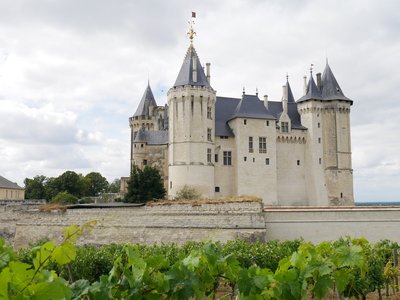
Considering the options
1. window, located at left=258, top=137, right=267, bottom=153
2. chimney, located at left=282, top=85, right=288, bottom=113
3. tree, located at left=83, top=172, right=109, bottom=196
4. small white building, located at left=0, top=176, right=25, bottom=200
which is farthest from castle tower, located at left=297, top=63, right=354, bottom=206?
tree, located at left=83, top=172, right=109, bottom=196

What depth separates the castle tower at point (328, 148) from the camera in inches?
1772

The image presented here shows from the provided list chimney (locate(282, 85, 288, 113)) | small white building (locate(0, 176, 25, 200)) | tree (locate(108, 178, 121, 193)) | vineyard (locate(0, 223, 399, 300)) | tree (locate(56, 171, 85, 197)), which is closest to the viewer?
vineyard (locate(0, 223, 399, 300))

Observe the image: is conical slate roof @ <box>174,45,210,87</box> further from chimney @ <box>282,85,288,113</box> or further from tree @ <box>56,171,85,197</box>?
tree @ <box>56,171,85,197</box>

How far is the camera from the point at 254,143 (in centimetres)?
4300

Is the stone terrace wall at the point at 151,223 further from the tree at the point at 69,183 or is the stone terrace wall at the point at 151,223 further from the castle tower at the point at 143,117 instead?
the tree at the point at 69,183

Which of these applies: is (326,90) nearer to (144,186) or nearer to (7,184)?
(144,186)

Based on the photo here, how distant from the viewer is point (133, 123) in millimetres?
52094

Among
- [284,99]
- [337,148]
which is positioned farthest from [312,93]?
[337,148]

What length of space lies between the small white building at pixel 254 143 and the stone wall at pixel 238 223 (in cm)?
1195

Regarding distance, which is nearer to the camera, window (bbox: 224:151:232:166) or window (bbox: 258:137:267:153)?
window (bbox: 224:151:232:166)

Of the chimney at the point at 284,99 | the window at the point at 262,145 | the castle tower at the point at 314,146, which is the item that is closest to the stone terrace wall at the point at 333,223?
the window at the point at 262,145

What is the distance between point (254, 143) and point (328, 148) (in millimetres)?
8639

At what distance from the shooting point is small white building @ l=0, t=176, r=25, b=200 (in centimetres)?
5025

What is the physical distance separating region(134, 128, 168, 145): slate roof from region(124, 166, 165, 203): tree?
7.40 meters
